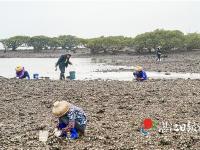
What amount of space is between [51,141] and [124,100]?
794cm

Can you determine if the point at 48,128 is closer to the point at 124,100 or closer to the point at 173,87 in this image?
the point at 124,100

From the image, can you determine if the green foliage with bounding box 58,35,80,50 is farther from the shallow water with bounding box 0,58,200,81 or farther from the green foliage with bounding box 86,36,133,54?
the shallow water with bounding box 0,58,200,81

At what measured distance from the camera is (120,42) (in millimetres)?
89750

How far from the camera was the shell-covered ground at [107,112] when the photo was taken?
11.6 metres

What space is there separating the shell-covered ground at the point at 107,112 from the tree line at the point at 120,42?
174ft

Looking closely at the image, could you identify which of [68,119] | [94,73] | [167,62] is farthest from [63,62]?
[167,62]

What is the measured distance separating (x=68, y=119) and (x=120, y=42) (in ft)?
257

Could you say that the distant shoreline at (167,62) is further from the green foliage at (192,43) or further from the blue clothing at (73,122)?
the blue clothing at (73,122)

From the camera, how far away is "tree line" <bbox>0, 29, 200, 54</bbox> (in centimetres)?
7769

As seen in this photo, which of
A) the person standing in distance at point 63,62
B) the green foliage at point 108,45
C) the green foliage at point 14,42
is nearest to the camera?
the person standing in distance at point 63,62

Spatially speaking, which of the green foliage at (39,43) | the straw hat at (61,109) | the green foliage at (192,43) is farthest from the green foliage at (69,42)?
the straw hat at (61,109)

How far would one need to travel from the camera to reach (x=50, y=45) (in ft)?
376

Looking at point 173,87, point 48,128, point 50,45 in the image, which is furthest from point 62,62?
point 50,45

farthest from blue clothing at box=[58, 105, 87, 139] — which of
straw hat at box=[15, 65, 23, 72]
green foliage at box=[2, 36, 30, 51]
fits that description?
green foliage at box=[2, 36, 30, 51]
